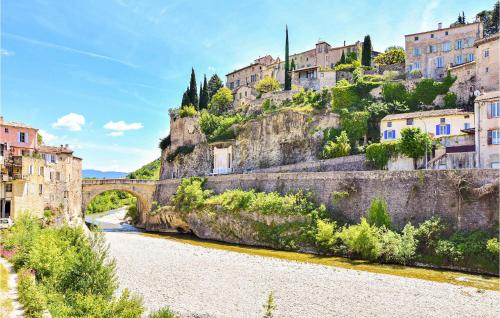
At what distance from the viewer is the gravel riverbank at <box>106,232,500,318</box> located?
17.2m

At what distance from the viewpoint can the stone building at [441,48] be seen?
1877 inches

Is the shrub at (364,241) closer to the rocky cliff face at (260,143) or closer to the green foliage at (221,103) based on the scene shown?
the rocky cliff face at (260,143)

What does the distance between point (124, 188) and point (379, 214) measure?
32.9 metres

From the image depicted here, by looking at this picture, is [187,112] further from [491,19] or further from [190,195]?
[491,19]

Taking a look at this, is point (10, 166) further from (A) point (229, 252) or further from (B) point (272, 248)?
(B) point (272, 248)

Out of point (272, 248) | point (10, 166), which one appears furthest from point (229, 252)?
point (10, 166)

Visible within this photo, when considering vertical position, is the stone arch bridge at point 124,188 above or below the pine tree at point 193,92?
below

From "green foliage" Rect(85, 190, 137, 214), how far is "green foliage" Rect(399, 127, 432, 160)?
5566 cm

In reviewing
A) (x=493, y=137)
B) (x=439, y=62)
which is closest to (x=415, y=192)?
(x=493, y=137)

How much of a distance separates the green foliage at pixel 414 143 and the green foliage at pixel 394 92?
13.3m

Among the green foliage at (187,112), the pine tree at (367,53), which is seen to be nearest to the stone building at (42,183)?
the green foliage at (187,112)

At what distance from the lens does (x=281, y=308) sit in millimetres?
17547

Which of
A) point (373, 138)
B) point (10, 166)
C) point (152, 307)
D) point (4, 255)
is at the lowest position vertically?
point (152, 307)

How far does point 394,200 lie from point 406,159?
6.67 meters
